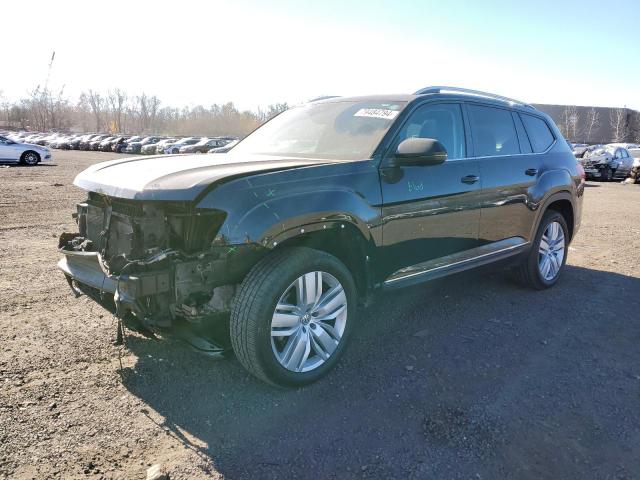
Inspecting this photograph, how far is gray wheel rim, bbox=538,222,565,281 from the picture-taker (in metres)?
5.42

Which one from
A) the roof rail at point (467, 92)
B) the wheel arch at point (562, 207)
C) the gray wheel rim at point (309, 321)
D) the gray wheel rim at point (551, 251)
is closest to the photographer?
the gray wheel rim at point (309, 321)

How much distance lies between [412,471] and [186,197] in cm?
183

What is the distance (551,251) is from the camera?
5543 mm

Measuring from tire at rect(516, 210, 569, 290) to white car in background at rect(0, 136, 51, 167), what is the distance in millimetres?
25188

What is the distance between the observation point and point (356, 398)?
10.4ft

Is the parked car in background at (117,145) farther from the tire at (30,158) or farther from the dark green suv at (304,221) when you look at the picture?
the dark green suv at (304,221)

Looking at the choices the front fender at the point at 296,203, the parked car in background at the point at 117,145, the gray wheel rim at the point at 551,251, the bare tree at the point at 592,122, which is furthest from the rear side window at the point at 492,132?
the bare tree at the point at 592,122

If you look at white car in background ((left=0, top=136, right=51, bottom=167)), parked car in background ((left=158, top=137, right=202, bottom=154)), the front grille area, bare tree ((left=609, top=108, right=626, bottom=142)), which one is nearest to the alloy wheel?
white car in background ((left=0, top=136, right=51, bottom=167))

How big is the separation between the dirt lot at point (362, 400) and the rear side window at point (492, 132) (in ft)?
3.68

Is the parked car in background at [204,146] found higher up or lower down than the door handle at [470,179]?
higher up

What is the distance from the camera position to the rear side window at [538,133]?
17.3ft

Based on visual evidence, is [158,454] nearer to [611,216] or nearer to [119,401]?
[119,401]

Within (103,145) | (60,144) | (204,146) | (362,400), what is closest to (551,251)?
Result: (362,400)

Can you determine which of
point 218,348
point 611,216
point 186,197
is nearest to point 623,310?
point 218,348
